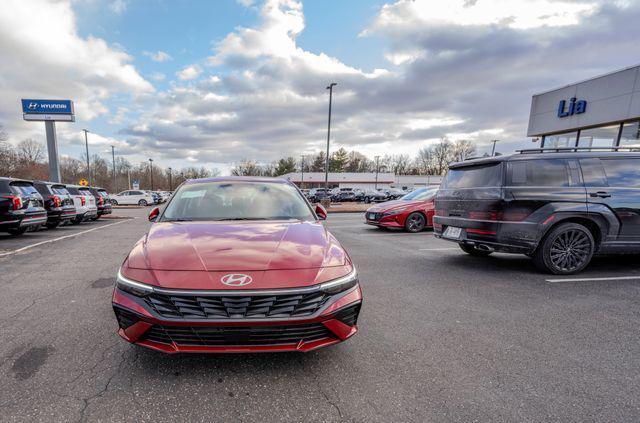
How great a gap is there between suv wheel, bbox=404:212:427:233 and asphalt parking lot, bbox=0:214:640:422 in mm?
5305

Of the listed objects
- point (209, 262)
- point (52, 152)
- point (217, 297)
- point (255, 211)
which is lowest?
point (217, 297)

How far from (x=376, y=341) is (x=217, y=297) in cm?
149

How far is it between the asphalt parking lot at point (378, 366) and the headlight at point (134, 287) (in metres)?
0.64

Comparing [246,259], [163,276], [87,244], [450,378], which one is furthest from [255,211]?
[87,244]

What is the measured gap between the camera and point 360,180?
72688mm

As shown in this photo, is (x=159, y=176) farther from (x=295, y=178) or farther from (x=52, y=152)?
(x=52, y=152)

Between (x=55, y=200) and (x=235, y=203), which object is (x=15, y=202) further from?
(x=235, y=203)

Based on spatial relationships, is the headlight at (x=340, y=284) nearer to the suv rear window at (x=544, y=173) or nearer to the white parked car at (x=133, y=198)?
the suv rear window at (x=544, y=173)

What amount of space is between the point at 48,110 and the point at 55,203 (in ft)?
65.9

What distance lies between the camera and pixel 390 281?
4.32m

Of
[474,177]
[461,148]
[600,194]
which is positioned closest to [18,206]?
[474,177]

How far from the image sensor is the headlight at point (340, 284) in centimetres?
196

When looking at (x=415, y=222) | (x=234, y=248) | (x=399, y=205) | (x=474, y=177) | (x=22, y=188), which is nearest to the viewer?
(x=234, y=248)

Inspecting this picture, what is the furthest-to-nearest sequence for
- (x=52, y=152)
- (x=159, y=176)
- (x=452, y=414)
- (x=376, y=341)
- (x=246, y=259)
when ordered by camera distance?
(x=159, y=176)
(x=52, y=152)
(x=376, y=341)
(x=246, y=259)
(x=452, y=414)
